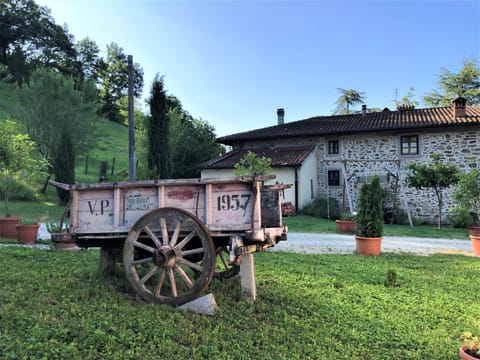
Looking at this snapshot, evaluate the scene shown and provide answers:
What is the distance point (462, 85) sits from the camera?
94.1ft

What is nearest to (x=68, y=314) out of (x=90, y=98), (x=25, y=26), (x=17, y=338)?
(x=17, y=338)

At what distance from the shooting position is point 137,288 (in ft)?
12.2

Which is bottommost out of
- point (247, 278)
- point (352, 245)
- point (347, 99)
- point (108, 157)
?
point (352, 245)

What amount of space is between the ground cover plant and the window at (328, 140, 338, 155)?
1403cm

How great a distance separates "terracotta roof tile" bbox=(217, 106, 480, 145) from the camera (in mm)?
16734

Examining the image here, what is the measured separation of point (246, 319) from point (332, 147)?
54.9 ft

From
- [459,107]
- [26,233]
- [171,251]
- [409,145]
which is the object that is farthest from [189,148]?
[171,251]

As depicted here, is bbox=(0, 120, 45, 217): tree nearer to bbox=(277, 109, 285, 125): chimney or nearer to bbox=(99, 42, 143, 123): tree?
bbox=(277, 109, 285, 125): chimney

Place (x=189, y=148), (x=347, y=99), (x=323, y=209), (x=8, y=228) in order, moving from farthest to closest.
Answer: (x=347, y=99) < (x=189, y=148) < (x=323, y=209) < (x=8, y=228)

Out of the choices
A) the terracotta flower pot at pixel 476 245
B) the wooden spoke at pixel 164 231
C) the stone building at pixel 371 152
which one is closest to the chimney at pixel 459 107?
the stone building at pixel 371 152

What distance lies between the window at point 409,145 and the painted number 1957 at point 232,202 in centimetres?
1626

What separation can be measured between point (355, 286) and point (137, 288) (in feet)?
9.73

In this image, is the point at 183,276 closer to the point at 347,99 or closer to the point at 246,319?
the point at 246,319

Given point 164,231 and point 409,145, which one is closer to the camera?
point 164,231
